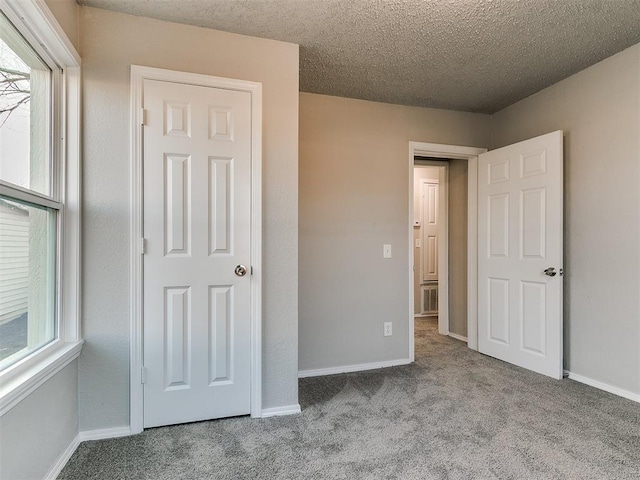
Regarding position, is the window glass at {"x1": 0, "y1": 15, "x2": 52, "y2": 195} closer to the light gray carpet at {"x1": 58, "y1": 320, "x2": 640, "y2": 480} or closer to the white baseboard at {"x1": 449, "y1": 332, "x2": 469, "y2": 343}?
the light gray carpet at {"x1": 58, "y1": 320, "x2": 640, "y2": 480}

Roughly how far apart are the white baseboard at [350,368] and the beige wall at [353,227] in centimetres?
4

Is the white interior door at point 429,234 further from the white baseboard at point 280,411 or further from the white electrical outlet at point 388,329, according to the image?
the white baseboard at point 280,411

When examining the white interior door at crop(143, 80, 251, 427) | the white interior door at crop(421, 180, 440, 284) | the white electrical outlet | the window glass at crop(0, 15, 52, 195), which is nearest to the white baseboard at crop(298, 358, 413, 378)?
the white electrical outlet

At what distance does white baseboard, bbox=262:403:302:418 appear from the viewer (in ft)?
7.28

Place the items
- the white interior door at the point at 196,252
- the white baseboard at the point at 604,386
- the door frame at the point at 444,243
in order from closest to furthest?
the white interior door at the point at 196,252 < the white baseboard at the point at 604,386 < the door frame at the point at 444,243

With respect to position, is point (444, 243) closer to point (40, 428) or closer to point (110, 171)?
point (110, 171)

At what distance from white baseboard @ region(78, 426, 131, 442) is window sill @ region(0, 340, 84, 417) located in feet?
1.46

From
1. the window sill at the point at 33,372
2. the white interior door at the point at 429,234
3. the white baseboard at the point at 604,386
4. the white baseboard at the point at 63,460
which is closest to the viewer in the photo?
the window sill at the point at 33,372

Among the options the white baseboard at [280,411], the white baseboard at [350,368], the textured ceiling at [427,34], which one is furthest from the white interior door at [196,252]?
the white baseboard at [350,368]

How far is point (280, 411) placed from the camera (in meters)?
2.25

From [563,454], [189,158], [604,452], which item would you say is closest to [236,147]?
[189,158]

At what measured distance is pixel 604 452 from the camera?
181 cm

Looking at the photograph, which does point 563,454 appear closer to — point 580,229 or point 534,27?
point 580,229

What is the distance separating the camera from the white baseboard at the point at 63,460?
5.28 ft
